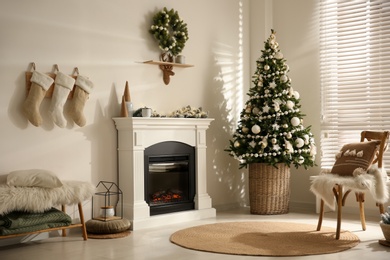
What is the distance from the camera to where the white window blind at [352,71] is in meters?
5.93

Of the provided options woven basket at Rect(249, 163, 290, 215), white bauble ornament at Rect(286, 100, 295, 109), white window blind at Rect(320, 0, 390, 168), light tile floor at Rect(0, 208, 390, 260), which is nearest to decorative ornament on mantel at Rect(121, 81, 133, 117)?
light tile floor at Rect(0, 208, 390, 260)

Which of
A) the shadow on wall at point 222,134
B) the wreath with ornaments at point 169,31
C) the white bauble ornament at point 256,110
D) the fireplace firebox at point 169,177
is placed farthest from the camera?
the shadow on wall at point 222,134

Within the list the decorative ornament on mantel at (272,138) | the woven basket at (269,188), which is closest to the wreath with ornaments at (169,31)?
the decorative ornament on mantel at (272,138)

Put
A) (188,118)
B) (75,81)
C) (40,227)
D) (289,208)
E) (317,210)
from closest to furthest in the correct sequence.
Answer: (40,227) < (75,81) < (188,118) < (317,210) < (289,208)

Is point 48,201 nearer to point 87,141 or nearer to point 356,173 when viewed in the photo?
point 87,141

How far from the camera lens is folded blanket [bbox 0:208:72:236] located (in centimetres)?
412

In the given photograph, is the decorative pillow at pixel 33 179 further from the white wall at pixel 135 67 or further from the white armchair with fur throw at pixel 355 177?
the white armchair with fur throw at pixel 355 177

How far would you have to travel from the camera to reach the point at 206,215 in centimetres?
602

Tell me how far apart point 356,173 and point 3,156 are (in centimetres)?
313

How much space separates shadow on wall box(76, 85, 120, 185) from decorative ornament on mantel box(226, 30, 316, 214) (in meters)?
1.53

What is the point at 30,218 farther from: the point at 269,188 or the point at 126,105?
the point at 269,188

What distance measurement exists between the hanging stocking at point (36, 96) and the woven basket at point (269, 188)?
8.73 feet

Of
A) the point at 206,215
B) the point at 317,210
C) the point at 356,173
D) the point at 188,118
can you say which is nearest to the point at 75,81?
the point at 188,118

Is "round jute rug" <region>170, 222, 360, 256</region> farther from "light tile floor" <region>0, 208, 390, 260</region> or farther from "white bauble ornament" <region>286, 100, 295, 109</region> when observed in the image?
"white bauble ornament" <region>286, 100, 295, 109</region>
